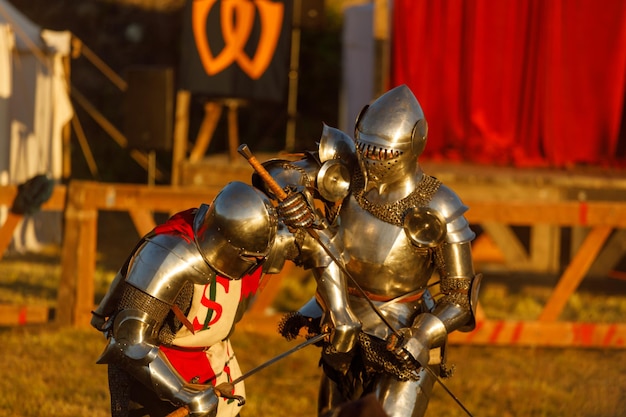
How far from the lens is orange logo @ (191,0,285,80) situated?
31.0 ft

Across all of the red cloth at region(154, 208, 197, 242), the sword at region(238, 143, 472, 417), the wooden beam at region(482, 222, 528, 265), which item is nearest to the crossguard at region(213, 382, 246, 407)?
the red cloth at region(154, 208, 197, 242)

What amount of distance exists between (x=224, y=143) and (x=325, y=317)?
37.8 ft

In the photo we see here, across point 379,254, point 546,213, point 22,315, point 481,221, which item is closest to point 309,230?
point 379,254

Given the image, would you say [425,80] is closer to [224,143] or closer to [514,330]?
[514,330]

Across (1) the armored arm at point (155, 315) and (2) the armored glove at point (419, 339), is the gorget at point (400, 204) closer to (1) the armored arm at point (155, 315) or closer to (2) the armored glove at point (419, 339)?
(2) the armored glove at point (419, 339)

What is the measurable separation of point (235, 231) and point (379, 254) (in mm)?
745

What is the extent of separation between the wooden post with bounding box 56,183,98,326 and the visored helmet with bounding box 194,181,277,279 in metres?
3.90

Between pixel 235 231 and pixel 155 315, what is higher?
pixel 235 231

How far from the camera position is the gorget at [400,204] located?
3811mm

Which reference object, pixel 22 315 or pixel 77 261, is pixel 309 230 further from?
pixel 22 315

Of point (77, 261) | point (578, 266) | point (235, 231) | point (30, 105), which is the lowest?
point (77, 261)

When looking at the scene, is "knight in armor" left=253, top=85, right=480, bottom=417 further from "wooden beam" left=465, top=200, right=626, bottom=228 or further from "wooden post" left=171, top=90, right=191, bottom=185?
"wooden post" left=171, top=90, right=191, bottom=185

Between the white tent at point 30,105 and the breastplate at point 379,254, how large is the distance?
6407 mm

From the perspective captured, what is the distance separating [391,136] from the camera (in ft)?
12.3
